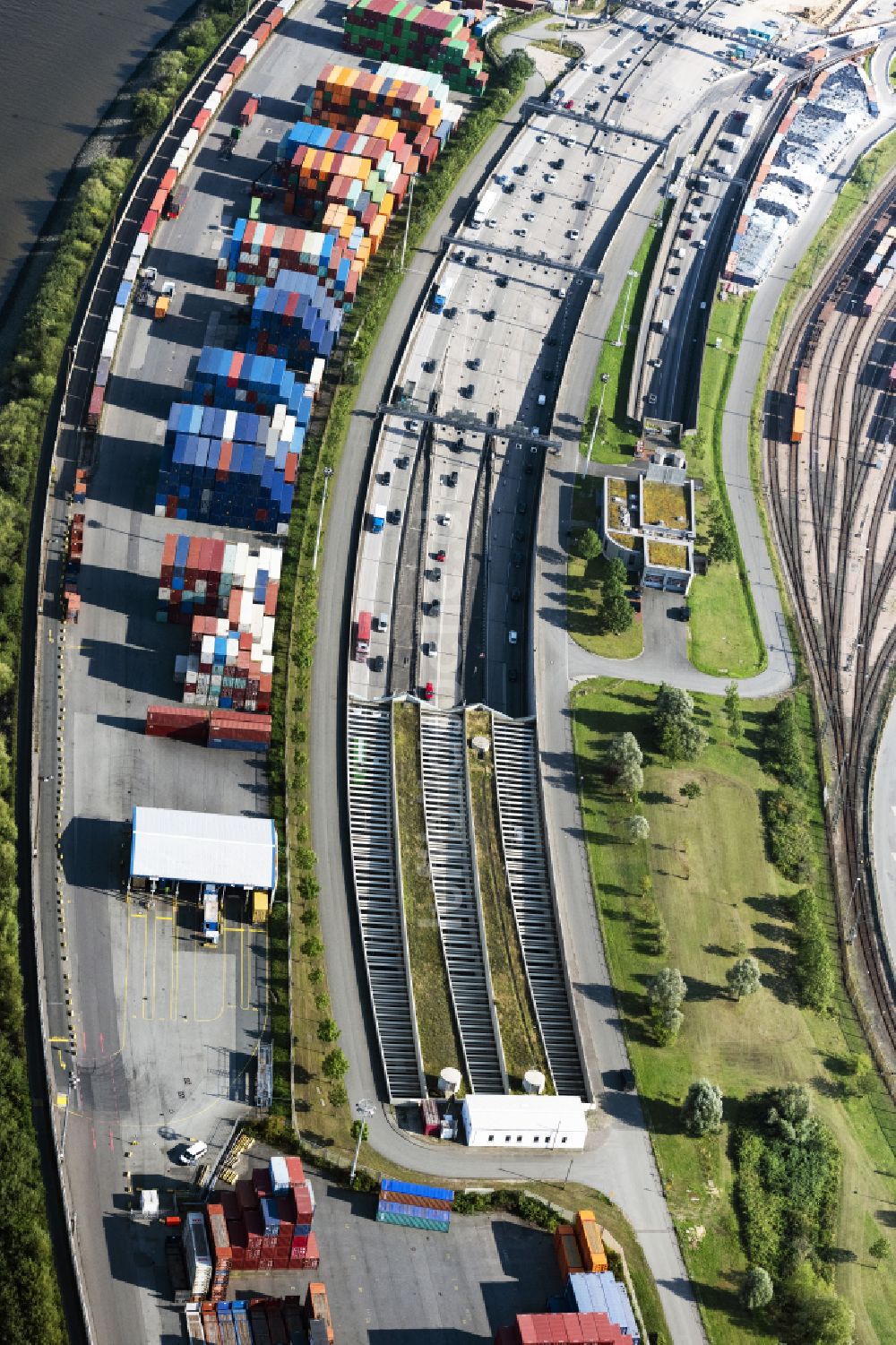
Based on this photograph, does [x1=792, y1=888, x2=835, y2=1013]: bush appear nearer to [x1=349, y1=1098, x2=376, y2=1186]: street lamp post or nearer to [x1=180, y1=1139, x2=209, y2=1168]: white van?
[x1=349, y1=1098, x2=376, y2=1186]: street lamp post

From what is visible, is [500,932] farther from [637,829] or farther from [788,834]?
[788,834]

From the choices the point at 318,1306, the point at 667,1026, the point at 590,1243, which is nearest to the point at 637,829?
the point at 667,1026

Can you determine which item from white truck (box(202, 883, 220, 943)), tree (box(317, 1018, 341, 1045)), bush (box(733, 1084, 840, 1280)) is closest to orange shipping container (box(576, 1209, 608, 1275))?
bush (box(733, 1084, 840, 1280))

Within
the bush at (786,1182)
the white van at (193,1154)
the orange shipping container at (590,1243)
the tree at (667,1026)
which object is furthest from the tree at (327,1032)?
the bush at (786,1182)

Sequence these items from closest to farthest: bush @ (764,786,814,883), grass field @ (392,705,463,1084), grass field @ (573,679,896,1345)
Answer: grass field @ (573,679,896,1345) < grass field @ (392,705,463,1084) < bush @ (764,786,814,883)

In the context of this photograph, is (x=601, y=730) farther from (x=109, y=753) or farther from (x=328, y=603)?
(x=109, y=753)
